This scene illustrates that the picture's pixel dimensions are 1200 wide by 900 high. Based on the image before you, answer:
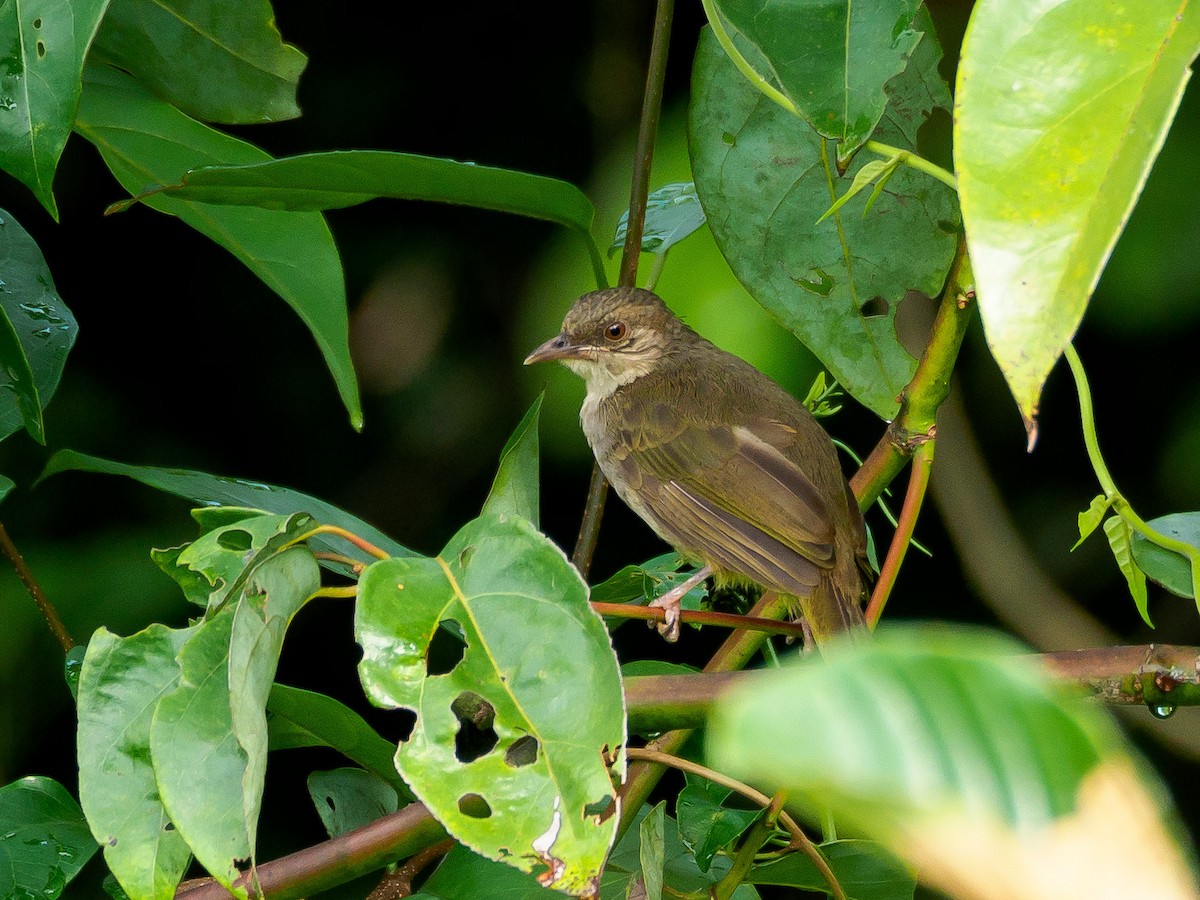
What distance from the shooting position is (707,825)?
1.89m

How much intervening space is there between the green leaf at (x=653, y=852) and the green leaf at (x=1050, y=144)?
86cm

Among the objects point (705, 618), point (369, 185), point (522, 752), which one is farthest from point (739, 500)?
point (522, 752)

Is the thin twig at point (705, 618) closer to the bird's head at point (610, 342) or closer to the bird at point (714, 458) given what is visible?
the bird at point (714, 458)

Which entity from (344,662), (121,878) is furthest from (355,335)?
(121,878)

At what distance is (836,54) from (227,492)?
1.21 m

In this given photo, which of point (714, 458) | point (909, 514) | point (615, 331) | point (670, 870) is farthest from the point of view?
point (615, 331)

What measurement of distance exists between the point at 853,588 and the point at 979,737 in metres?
2.36

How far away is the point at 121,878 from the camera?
1359 millimetres

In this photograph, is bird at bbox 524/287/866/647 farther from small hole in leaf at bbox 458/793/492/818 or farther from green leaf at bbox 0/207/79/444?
green leaf at bbox 0/207/79/444

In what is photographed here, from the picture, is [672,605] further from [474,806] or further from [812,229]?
[812,229]

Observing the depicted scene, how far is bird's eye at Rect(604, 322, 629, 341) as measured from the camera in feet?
11.8

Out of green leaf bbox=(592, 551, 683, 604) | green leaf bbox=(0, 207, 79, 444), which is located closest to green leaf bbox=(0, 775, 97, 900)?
green leaf bbox=(0, 207, 79, 444)

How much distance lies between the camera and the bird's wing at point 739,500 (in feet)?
9.27

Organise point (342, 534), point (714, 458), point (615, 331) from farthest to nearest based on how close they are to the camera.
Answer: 1. point (615, 331)
2. point (714, 458)
3. point (342, 534)
